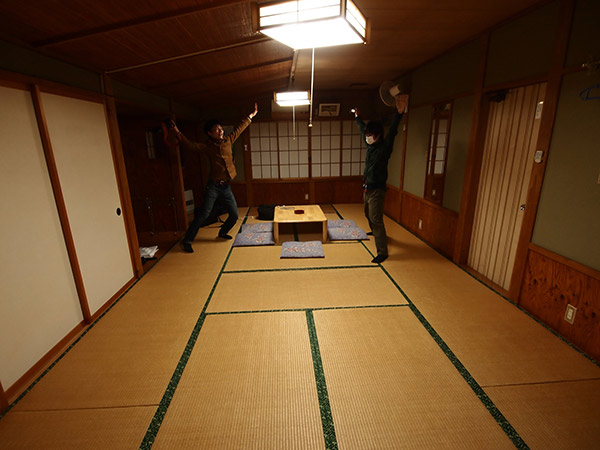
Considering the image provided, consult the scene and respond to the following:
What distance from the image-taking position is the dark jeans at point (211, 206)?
4.16m

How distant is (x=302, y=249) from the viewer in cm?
396

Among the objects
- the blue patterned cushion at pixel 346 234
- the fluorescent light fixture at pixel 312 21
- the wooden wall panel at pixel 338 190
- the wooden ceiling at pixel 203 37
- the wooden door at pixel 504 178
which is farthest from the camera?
the wooden wall panel at pixel 338 190

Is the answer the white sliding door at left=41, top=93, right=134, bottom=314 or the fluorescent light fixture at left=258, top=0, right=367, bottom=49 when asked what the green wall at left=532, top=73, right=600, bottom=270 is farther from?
the white sliding door at left=41, top=93, right=134, bottom=314

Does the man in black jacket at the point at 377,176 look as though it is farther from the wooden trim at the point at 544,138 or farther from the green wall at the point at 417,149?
the wooden trim at the point at 544,138

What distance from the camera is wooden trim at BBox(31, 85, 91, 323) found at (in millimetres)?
2004

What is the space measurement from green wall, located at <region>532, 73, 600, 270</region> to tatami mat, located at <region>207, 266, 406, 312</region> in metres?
1.29

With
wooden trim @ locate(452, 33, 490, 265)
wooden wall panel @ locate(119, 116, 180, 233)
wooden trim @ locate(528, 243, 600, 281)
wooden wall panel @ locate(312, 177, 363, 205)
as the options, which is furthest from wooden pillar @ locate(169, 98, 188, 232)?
wooden trim @ locate(528, 243, 600, 281)

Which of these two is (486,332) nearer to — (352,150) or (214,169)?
(214,169)

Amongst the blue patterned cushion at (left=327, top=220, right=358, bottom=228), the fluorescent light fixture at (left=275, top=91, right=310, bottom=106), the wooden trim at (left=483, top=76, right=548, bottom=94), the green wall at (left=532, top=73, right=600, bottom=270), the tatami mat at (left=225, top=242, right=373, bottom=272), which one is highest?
the fluorescent light fixture at (left=275, top=91, right=310, bottom=106)

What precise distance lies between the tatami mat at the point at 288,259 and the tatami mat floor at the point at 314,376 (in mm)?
512

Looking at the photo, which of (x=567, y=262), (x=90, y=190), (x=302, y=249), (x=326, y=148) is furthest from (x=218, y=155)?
(x=567, y=262)

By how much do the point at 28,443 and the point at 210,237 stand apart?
3.29 meters

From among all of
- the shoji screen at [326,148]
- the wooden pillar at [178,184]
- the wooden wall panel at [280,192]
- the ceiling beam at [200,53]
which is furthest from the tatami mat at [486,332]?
the shoji screen at [326,148]

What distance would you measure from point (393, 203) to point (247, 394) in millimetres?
4593
